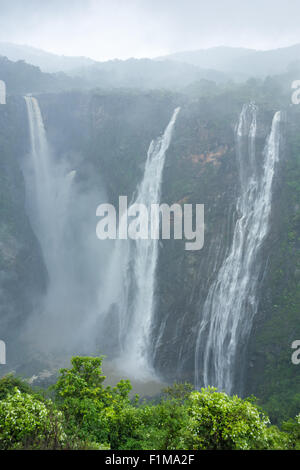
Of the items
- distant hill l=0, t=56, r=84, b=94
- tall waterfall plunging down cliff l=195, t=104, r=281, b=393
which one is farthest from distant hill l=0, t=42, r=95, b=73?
tall waterfall plunging down cliff l=195, t=104, r=281, b=393

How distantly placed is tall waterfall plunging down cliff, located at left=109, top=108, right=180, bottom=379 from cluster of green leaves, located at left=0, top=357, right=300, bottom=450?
19.7m

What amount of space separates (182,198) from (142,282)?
37.8ft

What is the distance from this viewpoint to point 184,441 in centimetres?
862

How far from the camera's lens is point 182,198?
35.7 m

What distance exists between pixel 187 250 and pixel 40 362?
20218 mm

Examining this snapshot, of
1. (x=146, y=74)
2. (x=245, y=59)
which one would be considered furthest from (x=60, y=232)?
(x=245, y=59)

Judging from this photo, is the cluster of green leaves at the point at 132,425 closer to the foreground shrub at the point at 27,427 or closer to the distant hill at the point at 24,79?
the foreground shrub at the point at 27,427

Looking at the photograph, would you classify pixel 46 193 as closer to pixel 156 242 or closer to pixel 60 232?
pixel 60 232

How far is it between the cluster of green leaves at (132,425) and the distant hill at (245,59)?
208 feet

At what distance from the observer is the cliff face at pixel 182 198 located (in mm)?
25422

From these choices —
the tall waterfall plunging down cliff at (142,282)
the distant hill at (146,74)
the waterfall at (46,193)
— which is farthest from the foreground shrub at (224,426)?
the distant hill at (146,74)

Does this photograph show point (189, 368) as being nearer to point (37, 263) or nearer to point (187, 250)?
point (187, 250)

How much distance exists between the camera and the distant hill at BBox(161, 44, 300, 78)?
262ft
